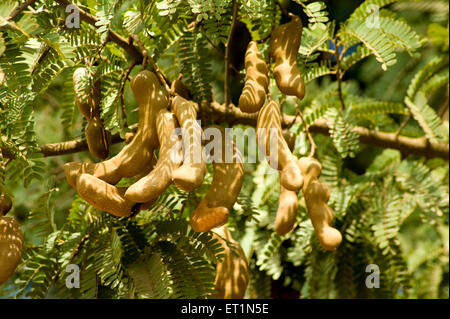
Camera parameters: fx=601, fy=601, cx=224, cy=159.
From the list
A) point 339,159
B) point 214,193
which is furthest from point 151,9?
point 339,159

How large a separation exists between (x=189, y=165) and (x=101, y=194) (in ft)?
0.41

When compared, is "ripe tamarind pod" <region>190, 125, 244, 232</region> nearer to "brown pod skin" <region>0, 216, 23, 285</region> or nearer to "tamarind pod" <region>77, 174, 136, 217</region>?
"tamarind pod" <region>77, 174, 136, 217</region>

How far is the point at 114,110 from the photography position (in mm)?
889

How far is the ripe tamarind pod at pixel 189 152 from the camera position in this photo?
2.20ft

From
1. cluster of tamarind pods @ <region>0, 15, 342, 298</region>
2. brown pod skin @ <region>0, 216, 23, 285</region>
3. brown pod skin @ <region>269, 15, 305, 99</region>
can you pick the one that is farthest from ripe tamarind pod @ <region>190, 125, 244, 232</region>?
brown pod skin @ <region>0, 216, 23, 285</region>

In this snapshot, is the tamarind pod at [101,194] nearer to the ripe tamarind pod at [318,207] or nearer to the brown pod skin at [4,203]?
the brown pod skin at [4,203]

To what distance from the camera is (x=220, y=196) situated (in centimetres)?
75

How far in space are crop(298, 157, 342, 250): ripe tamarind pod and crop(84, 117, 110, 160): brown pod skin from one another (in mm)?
291

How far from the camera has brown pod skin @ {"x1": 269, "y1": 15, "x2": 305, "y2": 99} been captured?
80cm

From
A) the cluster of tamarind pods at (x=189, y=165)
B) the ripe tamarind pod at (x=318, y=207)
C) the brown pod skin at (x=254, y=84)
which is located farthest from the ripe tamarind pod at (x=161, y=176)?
the ripe tamarind pod at (x=318, y=207)

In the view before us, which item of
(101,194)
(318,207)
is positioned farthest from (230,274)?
(101,194)

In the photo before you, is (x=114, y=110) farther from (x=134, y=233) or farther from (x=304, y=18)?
(x=304, y=18)

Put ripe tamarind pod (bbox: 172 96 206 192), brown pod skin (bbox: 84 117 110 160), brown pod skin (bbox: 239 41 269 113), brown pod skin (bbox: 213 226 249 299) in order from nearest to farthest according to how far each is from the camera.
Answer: ripe tamarind pod (bbox: 172 96 206 192)
brown pod skin (bbox: 239 41 269 113)
brown pod skin (bbox: 84 117 110 160)
brown pod skin (bbox: 213 226 249 299)

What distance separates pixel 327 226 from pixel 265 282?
1.93ft
